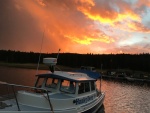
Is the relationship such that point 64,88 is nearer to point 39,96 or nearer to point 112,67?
point 39,96

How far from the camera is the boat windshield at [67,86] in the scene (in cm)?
2137

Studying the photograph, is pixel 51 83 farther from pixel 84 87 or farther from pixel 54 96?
pixel 84 87

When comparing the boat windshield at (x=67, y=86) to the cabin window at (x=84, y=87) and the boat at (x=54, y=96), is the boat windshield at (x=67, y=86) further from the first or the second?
the cabin window at (x=84, y=87)

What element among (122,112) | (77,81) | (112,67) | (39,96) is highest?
(112,67)

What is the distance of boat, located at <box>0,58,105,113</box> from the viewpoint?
17.7 meters

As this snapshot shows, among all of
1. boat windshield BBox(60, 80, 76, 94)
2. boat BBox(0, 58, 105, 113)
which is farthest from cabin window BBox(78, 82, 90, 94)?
boat windshield BBox(60, 80, 76, 94)

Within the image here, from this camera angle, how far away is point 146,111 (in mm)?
35719

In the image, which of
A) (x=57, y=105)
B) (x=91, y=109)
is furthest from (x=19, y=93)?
(x=91, y=109)

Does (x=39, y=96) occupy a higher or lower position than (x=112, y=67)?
lower

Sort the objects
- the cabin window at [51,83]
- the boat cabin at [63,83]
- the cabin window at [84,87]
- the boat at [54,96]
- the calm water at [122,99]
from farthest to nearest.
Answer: the calm water at [122,99]
the cabin window at [84,87]
the cabin window at [51,83]
the boat cabin at [63,83]
the boat at [54,96]

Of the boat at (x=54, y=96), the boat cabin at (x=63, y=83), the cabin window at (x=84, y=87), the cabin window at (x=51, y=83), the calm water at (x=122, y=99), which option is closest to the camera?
the boat at (x=54, y=96)

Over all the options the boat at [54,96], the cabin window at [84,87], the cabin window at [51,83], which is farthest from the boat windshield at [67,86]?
the cabin window at [84,87]

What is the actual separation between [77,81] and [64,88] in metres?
1.28

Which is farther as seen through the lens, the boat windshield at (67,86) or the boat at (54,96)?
the boat windshield at (67,86)
